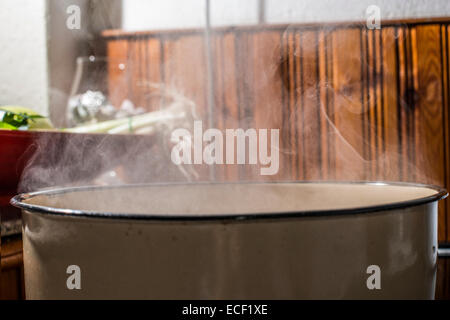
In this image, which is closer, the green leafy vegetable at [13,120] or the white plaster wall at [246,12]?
the green leafy vegetable at [13,120]

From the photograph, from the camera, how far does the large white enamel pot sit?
18 centimetres

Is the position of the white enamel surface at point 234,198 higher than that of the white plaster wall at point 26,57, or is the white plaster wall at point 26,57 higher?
the white plaster wall at point 26,57

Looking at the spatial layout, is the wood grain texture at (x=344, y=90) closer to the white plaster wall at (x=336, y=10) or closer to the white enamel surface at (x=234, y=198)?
the white plaster wall at (x=336, y=10)

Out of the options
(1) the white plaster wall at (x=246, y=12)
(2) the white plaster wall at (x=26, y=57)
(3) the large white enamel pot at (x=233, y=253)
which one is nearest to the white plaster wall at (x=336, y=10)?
(1) the white plaster wall at (x=246, y=12)

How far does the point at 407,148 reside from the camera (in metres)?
1.62

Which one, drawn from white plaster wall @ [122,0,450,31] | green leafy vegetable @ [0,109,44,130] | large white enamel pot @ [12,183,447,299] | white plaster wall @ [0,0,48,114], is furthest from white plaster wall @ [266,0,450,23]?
large white enamel pot @ [12,183,447,299]

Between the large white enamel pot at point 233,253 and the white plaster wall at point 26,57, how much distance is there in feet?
4.05

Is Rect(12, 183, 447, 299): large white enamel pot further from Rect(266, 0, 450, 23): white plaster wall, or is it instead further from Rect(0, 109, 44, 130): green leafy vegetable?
Rect(266, 0, 450, 23): white plaster wall

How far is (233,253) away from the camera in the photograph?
18cm

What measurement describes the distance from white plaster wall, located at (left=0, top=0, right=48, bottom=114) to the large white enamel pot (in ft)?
4.05

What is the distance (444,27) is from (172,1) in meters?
0.97

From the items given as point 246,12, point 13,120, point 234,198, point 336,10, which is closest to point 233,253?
point 234,198

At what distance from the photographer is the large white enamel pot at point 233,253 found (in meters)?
0.18
